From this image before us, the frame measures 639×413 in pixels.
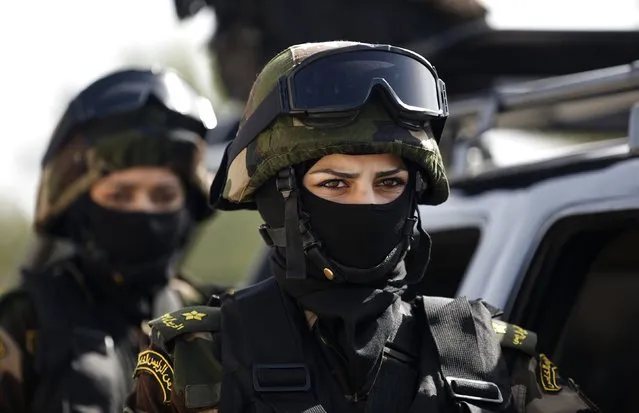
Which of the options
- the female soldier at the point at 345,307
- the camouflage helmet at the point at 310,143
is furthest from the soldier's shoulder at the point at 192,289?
the female soldier at the point at 345,307

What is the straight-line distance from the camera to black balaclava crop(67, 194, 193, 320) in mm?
4793

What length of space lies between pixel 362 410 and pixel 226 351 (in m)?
0.31

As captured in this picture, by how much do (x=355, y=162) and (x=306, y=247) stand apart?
217 mm

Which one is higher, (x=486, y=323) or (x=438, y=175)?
(x=438, y=175)

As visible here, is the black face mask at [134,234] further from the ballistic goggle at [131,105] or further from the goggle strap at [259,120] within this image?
the goggle strap at [259,120]

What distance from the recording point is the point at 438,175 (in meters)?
3.25

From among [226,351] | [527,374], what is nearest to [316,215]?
[226,351]

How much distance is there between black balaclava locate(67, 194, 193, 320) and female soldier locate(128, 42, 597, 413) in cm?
162

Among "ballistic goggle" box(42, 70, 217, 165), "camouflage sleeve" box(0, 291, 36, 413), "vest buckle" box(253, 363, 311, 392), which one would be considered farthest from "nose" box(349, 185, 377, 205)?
"ballistic goggle" box(42, 70, 217, 165)

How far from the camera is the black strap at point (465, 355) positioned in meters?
2.96

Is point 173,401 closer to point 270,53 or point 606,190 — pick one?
point 606,190

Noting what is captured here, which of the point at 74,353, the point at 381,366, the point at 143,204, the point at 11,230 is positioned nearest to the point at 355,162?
the point at 381,366

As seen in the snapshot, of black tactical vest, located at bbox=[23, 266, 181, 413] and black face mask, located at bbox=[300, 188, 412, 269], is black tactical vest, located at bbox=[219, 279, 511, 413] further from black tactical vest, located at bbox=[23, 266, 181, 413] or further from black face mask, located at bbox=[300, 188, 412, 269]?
black tactical vest, located at bbox=[23, 266, 181, 413]

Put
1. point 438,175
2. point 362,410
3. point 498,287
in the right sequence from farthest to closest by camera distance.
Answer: point 498,287, point 438,175, point 362,410
